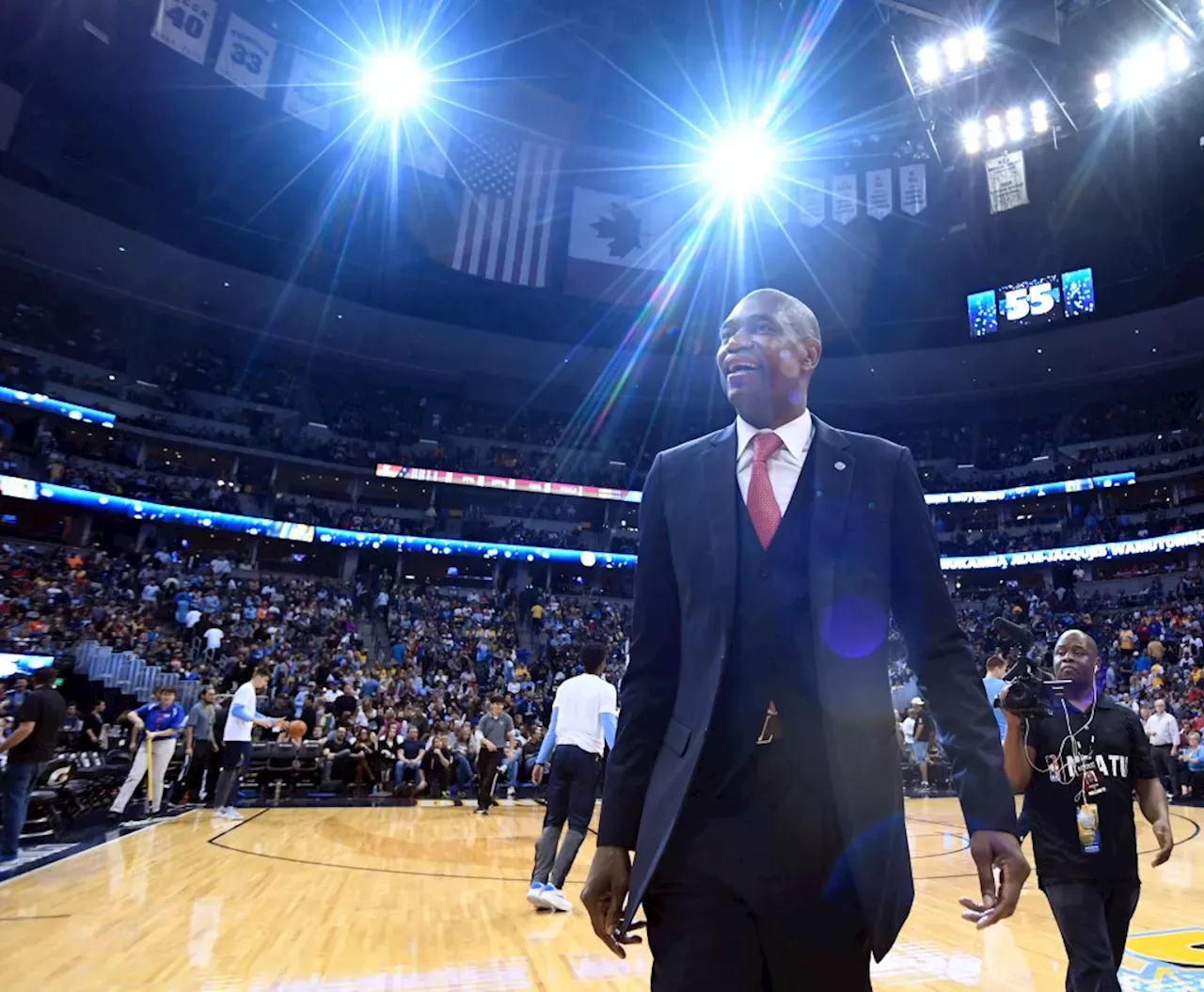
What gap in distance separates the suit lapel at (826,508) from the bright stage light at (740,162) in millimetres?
29024

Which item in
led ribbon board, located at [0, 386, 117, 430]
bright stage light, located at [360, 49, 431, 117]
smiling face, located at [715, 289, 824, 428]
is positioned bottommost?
smiling face, located at [715, 289, 824, 428]

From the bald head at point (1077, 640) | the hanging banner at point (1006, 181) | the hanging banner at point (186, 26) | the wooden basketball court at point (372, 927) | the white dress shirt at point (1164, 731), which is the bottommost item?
the wooden basketball court at point (372, 927)

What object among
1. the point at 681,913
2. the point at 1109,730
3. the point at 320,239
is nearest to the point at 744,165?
the point at 320,239

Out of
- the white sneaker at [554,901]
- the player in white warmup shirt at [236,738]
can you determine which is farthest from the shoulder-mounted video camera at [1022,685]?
the player in white warmup shirt at [236,738]

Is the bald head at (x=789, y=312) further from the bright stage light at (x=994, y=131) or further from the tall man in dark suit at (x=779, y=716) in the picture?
the bright stage light at (x=994, y=131)

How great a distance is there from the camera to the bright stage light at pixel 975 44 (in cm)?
1875

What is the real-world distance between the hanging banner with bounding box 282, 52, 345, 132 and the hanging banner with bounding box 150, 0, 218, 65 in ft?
8.17

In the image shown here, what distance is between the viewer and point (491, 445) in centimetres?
3697

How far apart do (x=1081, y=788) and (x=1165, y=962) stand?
7.51ft

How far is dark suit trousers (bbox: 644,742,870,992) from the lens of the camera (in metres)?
1.43

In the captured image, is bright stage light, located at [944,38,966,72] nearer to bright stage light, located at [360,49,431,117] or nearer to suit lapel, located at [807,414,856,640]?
bright stage light, located at [360,49,431,117]

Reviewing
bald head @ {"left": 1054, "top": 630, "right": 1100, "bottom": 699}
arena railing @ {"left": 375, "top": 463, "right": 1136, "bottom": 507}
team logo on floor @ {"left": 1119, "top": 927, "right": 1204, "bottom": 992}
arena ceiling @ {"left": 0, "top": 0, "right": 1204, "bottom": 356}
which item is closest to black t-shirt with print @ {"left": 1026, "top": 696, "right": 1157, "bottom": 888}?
bald head @ {"left": 1054, "top": 630, "right": 1100, "bottom": 699}

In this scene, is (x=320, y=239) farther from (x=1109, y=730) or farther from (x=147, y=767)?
(x=1109, y=730)

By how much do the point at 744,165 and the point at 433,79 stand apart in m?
11.5
